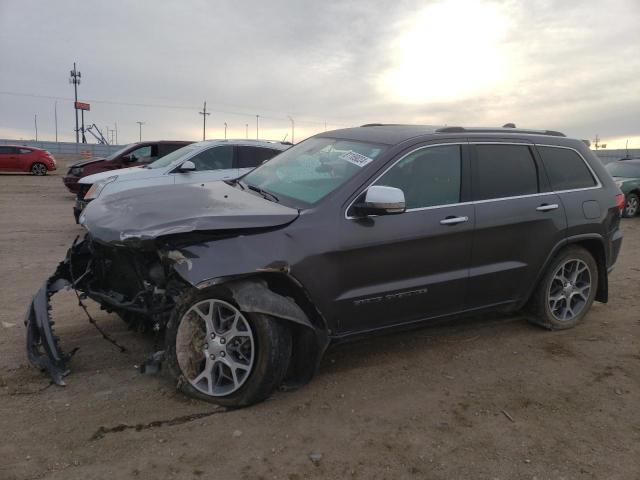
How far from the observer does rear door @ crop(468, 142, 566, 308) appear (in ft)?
13.7

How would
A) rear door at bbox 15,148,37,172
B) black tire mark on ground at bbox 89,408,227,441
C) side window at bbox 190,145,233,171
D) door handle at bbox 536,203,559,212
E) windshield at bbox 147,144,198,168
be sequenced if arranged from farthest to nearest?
1. rear door at bbox 15,148,37,172
2. windshield at bbox 147,144,198,168
3. side window at bbox 190,145,233,171
4. door handle at bbox 536,203,559,212
5. black tire mark on ground at bbox 89,408,227,441

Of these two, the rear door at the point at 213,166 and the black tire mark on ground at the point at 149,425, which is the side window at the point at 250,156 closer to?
the rear door at the point at 213,166

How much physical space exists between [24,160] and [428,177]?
77.4ft

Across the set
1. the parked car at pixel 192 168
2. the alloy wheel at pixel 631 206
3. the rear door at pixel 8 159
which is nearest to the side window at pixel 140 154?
the parked car at pixel 192 168

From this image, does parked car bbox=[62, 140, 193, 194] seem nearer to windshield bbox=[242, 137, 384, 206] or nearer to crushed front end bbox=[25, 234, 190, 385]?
windshield bbox=[242, 137, 384, 206]

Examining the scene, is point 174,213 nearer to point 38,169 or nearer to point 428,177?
point 428,177

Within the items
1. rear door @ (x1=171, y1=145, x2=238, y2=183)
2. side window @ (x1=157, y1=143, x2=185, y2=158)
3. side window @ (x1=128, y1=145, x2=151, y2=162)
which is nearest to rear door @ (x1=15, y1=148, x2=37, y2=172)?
side window @ (x1=128, y1=145, x2=151, y2=162)

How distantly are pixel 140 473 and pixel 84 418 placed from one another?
0.70 meters

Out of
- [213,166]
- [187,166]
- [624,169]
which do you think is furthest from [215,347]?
[624,169]

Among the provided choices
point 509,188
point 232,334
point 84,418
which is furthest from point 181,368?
point 509,188

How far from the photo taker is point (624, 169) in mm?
14195

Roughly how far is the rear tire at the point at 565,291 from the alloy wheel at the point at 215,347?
2.81m

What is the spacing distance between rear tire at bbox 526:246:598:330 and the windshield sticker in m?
2.05

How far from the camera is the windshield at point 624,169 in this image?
45.3ft
